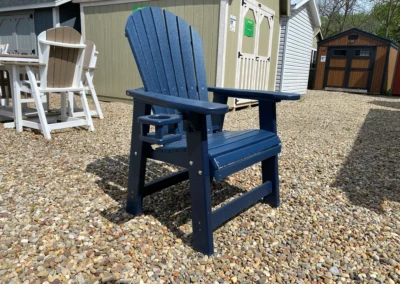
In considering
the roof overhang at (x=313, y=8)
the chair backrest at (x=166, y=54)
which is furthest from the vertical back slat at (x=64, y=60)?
the roof overhang at (x=313, y=8)

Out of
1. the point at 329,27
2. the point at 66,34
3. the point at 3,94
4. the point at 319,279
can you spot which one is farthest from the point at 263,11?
the point at 329,27

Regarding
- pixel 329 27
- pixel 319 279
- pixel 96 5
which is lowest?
pixel 319 279

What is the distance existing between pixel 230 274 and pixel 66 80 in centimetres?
294

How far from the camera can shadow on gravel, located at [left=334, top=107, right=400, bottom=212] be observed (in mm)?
2291

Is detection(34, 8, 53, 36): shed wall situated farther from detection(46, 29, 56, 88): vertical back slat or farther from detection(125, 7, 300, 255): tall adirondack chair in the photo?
detection(125, 7, 300, 255): tall adirondack chair

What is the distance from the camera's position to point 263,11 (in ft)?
21.3

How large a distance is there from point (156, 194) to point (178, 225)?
1.39 feet

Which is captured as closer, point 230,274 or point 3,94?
point 230,274

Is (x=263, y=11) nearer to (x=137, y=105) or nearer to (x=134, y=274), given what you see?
(x=137, y=105)

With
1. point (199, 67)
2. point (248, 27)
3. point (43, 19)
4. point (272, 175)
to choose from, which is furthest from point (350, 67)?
point (272, 175)

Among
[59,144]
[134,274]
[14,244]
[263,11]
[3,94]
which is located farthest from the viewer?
[263,11]

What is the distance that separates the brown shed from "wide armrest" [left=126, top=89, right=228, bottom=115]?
12432 mm

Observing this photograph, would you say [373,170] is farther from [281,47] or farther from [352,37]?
[352,37]

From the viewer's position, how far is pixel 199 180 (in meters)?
1.47
